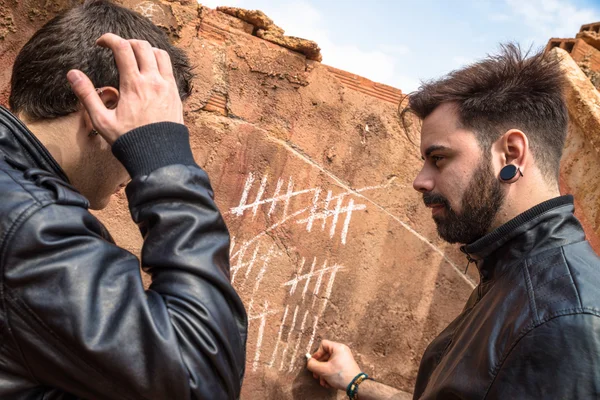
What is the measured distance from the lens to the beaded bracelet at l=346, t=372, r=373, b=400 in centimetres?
269

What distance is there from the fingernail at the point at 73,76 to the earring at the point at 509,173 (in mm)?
1429

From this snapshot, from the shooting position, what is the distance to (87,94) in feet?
4.07

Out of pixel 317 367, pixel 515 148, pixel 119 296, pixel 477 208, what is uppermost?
pixel 515 148

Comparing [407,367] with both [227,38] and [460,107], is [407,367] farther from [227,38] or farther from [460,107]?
[227,38]

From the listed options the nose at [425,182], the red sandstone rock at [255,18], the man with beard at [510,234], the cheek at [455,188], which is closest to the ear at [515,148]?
the man with beard at [510,234]

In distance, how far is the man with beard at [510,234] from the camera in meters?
1.56

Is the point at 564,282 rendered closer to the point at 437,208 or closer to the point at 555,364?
the point at 555,364

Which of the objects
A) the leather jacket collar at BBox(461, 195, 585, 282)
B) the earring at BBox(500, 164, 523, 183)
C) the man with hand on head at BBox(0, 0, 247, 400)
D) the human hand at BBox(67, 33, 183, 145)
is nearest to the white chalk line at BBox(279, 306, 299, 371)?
the leather jacket collar at BBox(461, 195, 585, 282)

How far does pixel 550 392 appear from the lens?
4.96 ft

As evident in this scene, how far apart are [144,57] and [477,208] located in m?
1.29

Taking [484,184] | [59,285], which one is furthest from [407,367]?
[59,285]

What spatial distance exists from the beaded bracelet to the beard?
95 cm

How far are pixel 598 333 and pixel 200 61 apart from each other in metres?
2.12

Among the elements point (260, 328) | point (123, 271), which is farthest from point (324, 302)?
point (123, 271)
